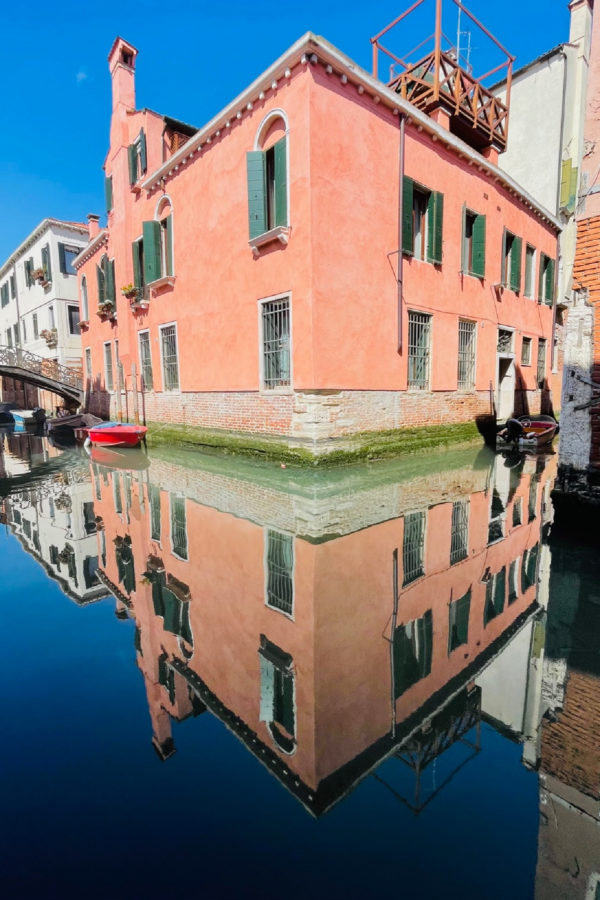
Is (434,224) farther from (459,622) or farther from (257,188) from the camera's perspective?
(459,622)

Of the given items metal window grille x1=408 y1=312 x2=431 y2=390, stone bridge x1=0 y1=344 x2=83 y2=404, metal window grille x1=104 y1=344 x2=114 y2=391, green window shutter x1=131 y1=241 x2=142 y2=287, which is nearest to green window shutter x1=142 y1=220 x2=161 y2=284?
green window shutter x1=131 y1=241 x2=142 y2=287

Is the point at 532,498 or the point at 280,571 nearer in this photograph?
the point at 280,571

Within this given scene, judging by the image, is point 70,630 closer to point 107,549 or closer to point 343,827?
point 107,549

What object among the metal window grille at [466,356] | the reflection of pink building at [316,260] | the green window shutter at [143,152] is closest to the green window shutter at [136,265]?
the reflection of pink building at [316,260]

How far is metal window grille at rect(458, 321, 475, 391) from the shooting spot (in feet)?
38.1

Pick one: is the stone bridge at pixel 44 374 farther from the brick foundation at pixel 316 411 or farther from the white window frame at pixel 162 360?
the white window frame at pixel 162 360

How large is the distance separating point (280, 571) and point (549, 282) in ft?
53.7

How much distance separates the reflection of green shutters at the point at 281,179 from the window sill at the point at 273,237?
24cm

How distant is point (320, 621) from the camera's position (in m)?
2.86

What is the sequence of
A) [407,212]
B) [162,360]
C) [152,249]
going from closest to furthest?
[407,212] → [152,249] → [162,360]

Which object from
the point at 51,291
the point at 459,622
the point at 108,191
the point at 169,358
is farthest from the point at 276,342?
the point at 51,291

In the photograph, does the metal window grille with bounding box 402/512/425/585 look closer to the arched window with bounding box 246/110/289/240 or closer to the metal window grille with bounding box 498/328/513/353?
the arched window with bounding box 246/110/289/240

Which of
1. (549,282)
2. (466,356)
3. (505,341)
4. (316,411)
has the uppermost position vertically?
(549,282)

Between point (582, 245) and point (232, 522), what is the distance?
15.6 ft
